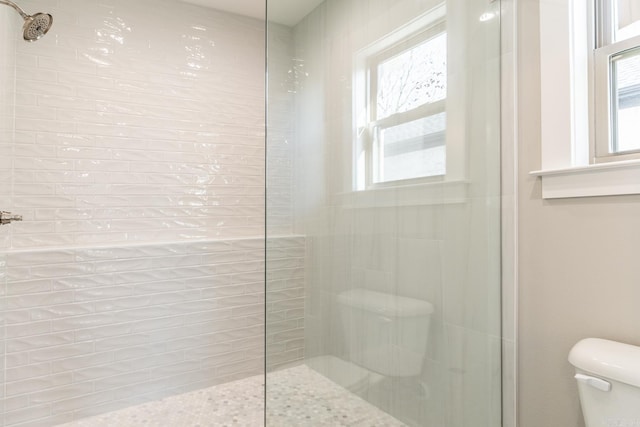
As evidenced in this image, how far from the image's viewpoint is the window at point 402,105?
1196mm

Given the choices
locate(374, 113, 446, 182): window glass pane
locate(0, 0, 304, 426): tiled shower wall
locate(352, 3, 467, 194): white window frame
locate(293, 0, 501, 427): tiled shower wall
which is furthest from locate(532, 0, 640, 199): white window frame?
locate(0, 0, 304, 426): tiled shower wall

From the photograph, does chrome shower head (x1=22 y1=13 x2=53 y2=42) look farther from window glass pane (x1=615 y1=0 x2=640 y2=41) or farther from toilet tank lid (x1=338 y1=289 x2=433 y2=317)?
window glass pane (x1=615 y1=0 x2=640 y2=41)

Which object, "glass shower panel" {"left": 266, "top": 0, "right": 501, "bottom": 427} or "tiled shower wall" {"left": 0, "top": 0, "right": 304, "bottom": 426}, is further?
"tiled shower wall" {"left": 0, "top": 0, "right": 304, "bottom": 426}

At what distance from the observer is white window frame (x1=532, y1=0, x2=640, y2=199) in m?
1.19

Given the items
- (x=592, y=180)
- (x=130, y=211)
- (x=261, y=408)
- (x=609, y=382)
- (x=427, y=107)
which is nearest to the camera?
(x=609, y=382)

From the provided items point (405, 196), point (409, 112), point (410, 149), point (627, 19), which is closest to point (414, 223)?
point (405, 196)

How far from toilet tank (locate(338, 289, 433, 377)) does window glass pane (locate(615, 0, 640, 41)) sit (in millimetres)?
1089

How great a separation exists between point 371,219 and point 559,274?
0.66m

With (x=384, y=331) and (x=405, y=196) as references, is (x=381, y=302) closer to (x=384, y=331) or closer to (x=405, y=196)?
(x=384, y=331)

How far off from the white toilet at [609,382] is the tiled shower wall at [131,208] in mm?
1846

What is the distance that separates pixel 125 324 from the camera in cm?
204

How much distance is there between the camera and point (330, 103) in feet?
3.90

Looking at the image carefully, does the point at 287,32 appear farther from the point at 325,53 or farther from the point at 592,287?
the point at 592,287

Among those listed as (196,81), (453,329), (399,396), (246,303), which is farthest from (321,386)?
(196,81)
